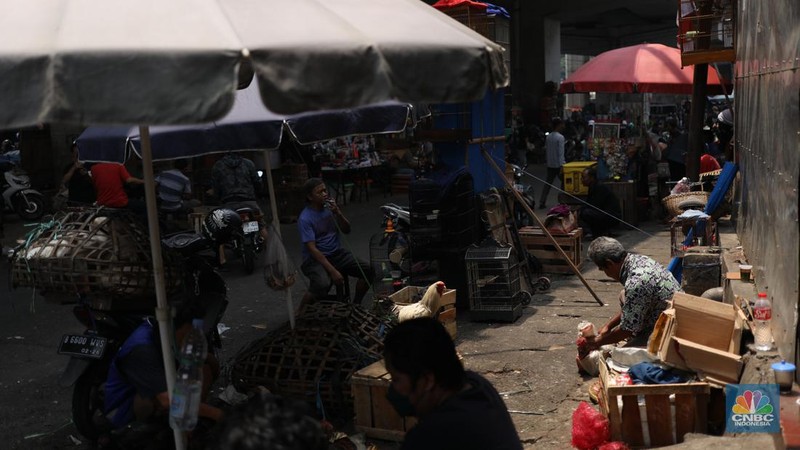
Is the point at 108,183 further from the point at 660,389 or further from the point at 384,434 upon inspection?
the point at 660,389

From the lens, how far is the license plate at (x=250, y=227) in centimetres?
1148

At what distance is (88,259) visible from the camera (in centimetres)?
536

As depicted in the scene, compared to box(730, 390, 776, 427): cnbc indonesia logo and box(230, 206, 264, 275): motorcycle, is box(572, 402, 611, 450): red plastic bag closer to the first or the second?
box(730, 390, 776, 427): cnbc indonesia logo

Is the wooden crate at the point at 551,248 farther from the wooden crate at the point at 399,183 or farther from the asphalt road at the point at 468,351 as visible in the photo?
the wooden crate at the point at 399,183

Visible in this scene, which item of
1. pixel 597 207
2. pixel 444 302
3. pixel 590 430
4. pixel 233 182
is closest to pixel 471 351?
pixel 444 302

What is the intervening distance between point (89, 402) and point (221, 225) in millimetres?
2996

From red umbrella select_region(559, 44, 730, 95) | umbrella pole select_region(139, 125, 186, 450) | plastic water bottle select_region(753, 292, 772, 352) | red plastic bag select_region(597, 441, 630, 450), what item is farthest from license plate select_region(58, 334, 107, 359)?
red umbrella select_region(559, 44, 730, 95)

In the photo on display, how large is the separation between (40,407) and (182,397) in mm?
3403

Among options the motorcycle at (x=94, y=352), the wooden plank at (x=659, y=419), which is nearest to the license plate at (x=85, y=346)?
the motorcycle at (x=94, y=352)

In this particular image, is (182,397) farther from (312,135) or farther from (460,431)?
(312,135)

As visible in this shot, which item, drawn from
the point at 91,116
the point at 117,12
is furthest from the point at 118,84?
the point at 117,12

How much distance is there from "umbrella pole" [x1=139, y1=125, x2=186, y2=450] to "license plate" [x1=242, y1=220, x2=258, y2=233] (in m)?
6.89

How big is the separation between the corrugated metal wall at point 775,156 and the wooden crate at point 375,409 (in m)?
2.59

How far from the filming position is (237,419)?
2.48m
